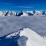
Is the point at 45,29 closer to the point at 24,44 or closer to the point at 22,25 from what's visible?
the point at 22,25

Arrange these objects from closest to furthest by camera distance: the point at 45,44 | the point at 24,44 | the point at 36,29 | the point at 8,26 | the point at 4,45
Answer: the point at 24,44 → the point at 4,45 → the point at 45,44 → the point at 36,29 → the point at 8,26

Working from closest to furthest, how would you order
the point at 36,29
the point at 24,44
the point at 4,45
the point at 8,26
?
the point at 24,44 → the point at 4,45 → the point at 36,29 → the point at 8,26

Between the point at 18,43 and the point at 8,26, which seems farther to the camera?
the point at 8,26

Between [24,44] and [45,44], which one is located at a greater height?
[24,44]

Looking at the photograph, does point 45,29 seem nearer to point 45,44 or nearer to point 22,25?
point 22,25

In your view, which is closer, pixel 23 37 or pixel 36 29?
pixel 23 37

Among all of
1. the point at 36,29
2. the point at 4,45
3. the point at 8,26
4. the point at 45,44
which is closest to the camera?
the point at 4,45

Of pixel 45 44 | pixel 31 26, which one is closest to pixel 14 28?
pixel 31 26

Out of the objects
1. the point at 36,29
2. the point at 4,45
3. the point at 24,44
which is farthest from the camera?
the point at 36,29

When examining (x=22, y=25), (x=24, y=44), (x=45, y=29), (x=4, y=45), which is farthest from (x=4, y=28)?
(x=24, y=44)
